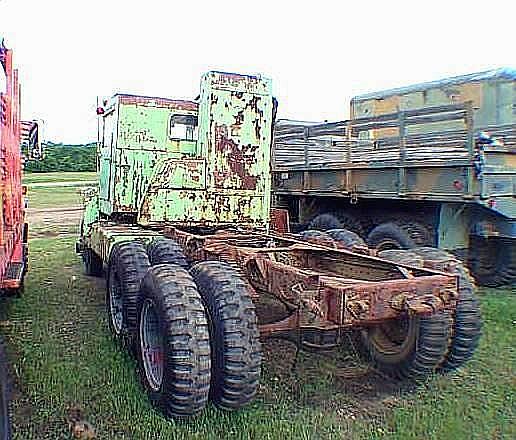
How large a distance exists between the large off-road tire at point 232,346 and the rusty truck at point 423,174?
3.75m

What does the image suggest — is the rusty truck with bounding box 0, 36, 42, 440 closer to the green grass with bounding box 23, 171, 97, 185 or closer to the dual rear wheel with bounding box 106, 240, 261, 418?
the dual rear wheel with bounding box 106, 240, 261, 418

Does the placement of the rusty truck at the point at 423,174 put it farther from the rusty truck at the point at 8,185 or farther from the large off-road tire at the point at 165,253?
the rusty truck at the point at 8,185

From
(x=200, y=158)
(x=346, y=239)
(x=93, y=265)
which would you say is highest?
(x=200, y=158)

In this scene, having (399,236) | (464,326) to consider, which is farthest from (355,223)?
(464,326)

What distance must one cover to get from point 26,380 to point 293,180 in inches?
244

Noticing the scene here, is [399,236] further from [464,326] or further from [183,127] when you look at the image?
[464,326]

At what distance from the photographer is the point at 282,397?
4.28m

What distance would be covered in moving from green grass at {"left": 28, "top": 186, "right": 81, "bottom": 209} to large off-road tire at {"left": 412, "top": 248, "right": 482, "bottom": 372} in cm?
1942

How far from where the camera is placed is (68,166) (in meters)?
47.7

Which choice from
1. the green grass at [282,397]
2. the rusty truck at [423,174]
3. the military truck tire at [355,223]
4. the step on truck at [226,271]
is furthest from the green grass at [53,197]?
the green grass at [282,397]

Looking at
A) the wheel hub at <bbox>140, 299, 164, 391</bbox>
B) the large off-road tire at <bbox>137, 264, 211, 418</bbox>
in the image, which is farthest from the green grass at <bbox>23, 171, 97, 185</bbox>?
the large off-road tire at <bbox>137, 264, 211, 418</bbox>

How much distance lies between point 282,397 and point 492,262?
4.79 metres

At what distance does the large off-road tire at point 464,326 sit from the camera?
437cm

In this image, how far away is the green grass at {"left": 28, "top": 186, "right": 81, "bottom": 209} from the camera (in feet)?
75.1
